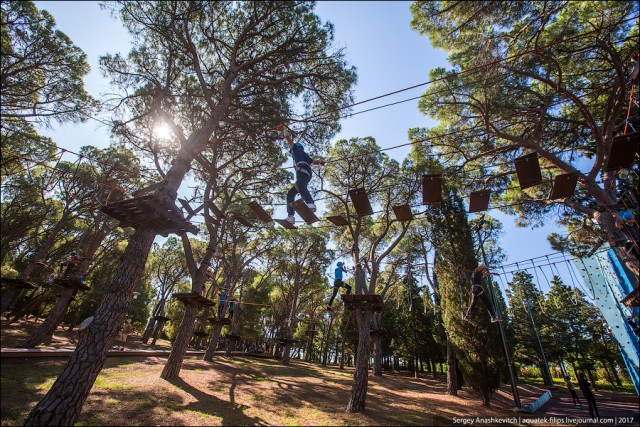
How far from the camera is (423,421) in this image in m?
8.13

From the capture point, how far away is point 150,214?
5.96m

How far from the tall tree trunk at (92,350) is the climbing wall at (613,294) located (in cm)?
1245

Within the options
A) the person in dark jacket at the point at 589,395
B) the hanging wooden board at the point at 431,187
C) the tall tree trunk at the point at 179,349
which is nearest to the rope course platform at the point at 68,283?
the tall tree trunk at the point at 179,349

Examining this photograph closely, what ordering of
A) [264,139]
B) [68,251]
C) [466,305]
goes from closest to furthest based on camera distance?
[264,139] → [466,305] → [68,251]

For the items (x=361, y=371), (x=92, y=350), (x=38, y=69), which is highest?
(x=38, y=69)

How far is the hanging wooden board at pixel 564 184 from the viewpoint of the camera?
6.22 meters

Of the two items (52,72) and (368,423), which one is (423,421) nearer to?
(368,423)

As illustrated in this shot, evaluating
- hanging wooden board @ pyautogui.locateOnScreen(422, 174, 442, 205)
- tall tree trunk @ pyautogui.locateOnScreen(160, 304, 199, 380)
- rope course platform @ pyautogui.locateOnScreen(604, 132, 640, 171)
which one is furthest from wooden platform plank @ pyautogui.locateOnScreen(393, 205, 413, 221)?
tall tree trunk @ pyautogui.locateOnScreen(160, 304, 199, 380)

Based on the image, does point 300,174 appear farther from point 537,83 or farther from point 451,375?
point 451,375

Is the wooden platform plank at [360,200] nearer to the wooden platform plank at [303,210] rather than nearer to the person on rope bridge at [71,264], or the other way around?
the wooden platform plank at [303,210]

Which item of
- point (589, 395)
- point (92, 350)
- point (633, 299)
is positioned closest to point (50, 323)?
point (92, 350)

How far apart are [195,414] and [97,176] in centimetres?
1466

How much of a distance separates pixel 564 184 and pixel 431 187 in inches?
116

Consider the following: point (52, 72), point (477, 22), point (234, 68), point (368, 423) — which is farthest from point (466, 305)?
point (52, 72)
